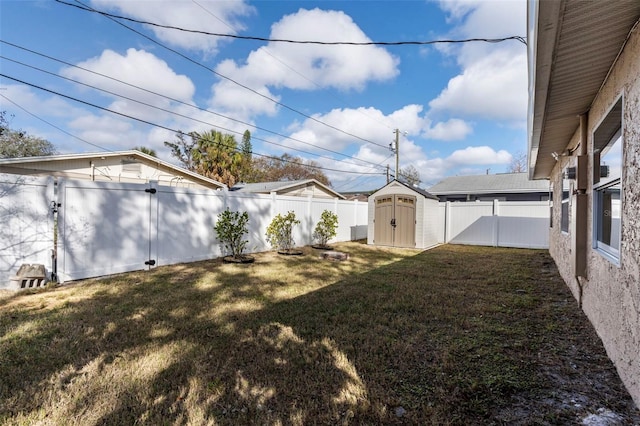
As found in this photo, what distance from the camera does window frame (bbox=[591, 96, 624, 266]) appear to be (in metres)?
2.69

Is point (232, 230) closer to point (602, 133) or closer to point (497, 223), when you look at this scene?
point (602, 133)

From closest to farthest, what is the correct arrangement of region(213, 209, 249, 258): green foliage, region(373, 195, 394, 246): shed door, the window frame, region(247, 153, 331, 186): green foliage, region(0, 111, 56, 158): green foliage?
1. the window frame
2. region(213, 209, 249, 258): green foliage
3. region(373, 195, 394, 246): shed door
4. region(0, 111, 56, 158): green foliage
5. region(247, 153, 331, 186): green foliage

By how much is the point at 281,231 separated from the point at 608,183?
7.87 meters

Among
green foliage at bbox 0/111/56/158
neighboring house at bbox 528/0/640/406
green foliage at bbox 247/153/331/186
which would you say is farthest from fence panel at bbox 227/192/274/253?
green foliage at bbox 247/153/331/186

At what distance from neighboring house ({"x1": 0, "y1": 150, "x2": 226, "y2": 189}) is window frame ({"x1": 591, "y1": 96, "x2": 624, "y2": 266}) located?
1198 centimetres

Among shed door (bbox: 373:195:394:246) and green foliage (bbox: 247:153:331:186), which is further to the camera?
green foliage (bbox: 247:153:331:186)

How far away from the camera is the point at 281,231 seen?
9742 mm

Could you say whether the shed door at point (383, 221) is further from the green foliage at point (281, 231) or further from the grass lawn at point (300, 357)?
the grass lawn at point (300, 357)

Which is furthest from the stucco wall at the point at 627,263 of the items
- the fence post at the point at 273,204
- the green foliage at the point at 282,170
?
the green foliage at the point at 282,170

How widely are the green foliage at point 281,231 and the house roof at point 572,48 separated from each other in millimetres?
6858

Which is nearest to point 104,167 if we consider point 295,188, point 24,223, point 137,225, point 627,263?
point 137,225

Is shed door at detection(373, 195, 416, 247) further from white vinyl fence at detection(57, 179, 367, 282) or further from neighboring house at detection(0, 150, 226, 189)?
neighboring house at detection(0, 150, 226, 189)

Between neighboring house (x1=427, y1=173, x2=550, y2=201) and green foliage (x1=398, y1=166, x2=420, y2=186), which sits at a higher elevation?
green foliage (x1=398, y1=166, x2=420, y2=186)

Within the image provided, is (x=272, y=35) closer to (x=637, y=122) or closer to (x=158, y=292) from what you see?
(x=158, y=292)
